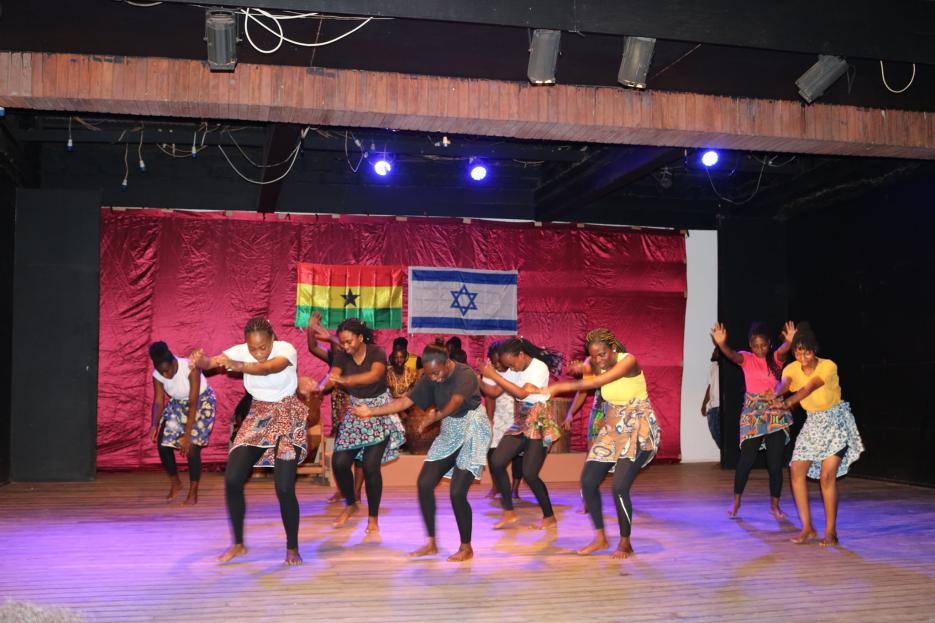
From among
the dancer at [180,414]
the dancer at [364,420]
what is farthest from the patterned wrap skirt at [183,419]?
the dancer at [364,420]

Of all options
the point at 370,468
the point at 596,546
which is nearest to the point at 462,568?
the point at 596,546

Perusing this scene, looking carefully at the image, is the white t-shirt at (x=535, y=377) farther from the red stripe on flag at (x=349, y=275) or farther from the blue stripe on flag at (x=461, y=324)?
the red stripe on flag at (x=349, y=275)

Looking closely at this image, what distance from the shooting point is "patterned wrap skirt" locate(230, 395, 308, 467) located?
5492 millimetres

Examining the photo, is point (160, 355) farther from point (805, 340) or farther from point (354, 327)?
point (805, 340)

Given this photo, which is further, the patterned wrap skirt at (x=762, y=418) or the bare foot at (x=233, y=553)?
the patterned wrap skirt at (x=762, y=418)

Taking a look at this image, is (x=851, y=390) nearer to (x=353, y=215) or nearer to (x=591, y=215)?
(x=591, y=215)

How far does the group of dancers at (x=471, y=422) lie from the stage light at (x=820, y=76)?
168 centimetres

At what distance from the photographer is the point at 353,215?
36.9 feet

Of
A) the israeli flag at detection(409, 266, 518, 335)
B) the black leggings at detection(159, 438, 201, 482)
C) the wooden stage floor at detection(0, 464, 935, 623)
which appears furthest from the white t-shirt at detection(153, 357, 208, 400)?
the israeli flag at detection(409, 266, 518, 335)

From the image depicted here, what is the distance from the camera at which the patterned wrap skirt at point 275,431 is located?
18.0 feet

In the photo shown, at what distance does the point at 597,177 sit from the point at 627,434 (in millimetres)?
4766

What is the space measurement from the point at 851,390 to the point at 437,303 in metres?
5.30

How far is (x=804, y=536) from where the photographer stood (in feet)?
21.0

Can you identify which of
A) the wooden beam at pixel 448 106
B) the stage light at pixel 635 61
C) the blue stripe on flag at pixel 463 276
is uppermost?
the stage light at pixel 635 61
